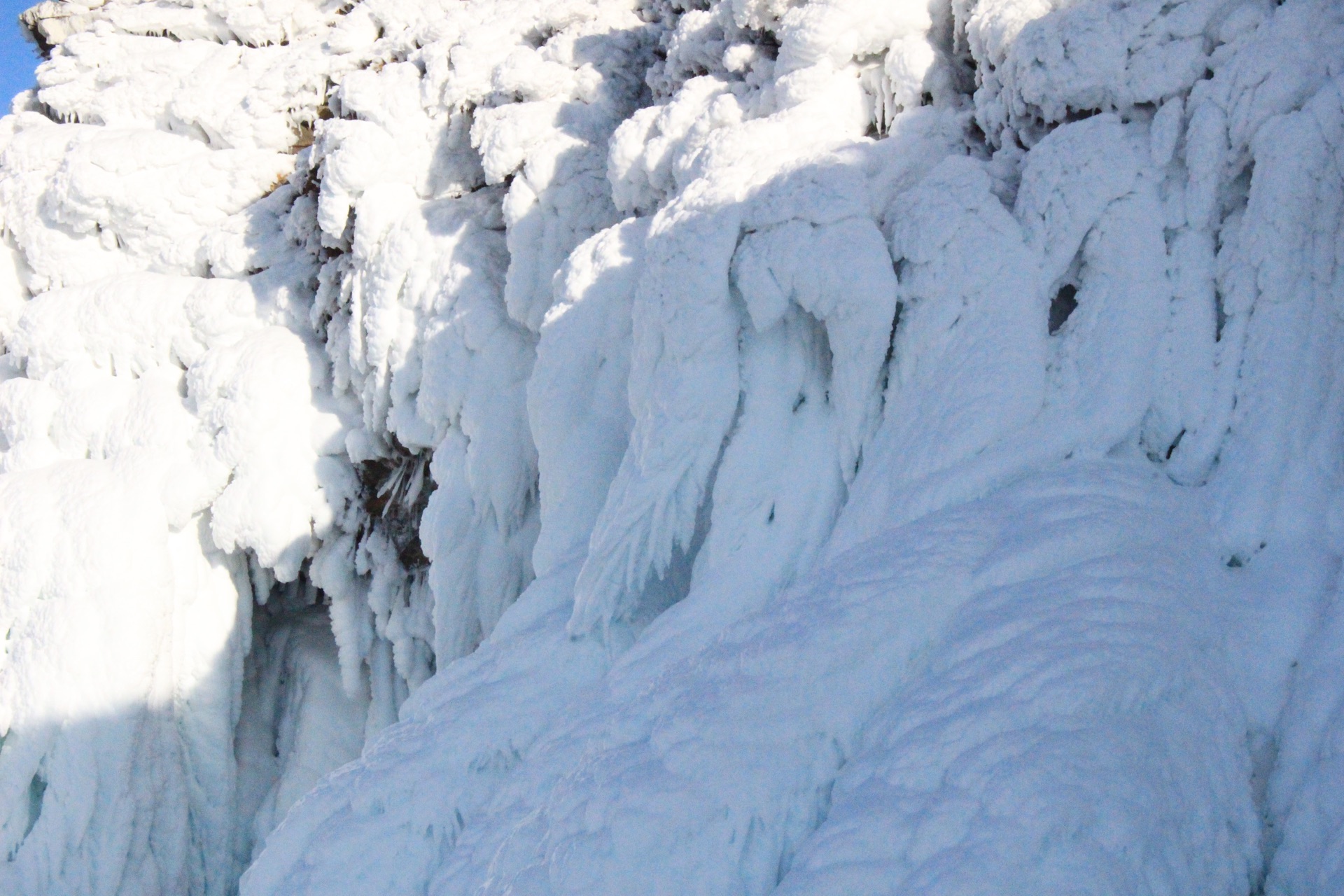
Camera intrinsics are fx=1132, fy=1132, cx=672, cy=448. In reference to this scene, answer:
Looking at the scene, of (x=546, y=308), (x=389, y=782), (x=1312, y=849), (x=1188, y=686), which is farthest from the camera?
(x=546, y=308)

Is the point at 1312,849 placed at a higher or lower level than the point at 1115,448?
lower

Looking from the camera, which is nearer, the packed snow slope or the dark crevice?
the packed snow slope

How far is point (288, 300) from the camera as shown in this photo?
566 centimetres

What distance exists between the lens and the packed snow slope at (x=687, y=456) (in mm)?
2006

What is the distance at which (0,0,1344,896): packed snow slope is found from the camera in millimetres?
2006

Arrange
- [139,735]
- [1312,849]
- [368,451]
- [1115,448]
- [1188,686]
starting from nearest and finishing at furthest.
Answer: [1312,849], [1188,686], [1115,448], [139,735], [368,451]

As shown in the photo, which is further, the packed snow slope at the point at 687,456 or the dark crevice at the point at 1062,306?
the dark crevice at the point at 1062,306

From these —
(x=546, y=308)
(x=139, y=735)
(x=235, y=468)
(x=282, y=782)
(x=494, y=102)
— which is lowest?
(x=282, y=782)

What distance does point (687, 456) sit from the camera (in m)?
3.20

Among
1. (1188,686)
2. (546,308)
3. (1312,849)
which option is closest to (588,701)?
(1188,686)

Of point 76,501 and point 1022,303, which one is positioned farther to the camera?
point 76,501

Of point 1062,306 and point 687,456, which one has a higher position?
point 1062,306

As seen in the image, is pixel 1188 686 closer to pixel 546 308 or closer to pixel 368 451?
pixel 546 308

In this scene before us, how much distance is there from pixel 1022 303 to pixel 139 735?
4.20 meters
